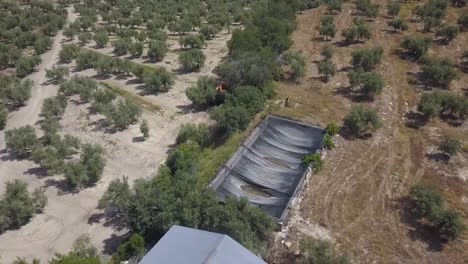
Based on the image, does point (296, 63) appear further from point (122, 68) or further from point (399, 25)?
point (399, 25)

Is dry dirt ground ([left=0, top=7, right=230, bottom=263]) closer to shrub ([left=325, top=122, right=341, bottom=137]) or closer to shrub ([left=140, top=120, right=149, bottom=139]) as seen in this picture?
shrub ([left=140, top=120, right=149, bottom=139])

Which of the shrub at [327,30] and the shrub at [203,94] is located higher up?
the shrub at [327,30]

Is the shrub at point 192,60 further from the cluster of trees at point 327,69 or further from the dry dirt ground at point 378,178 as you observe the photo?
the cluster of trees at point 327,69

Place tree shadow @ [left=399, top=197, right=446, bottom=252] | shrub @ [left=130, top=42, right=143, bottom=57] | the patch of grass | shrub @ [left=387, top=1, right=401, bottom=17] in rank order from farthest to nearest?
shrub @ [left=387, top=1, right=401, bottom=17], shrub @ [left=130, top=42, right=143, bottom=57], the patch of grass, tree shadow @ [left=399, top=197, right=446, bottom=252]

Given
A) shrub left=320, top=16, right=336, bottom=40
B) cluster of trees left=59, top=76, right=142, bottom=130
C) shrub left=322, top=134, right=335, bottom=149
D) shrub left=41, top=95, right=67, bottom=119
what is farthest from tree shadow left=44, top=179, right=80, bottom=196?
shrub left=320, top=16, right=336, bottom=40

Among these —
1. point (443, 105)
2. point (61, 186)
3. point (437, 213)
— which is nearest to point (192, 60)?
point (61, 186)

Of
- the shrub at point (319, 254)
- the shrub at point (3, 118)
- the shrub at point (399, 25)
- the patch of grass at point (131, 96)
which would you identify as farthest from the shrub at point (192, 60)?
the shrub at point (319, 254)

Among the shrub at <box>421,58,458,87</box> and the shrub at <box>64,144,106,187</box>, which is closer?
the shrub at <box>64,144,106,187</box>

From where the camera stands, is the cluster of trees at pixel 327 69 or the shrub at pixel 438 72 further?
the cluster of trees at pixel 327 69
